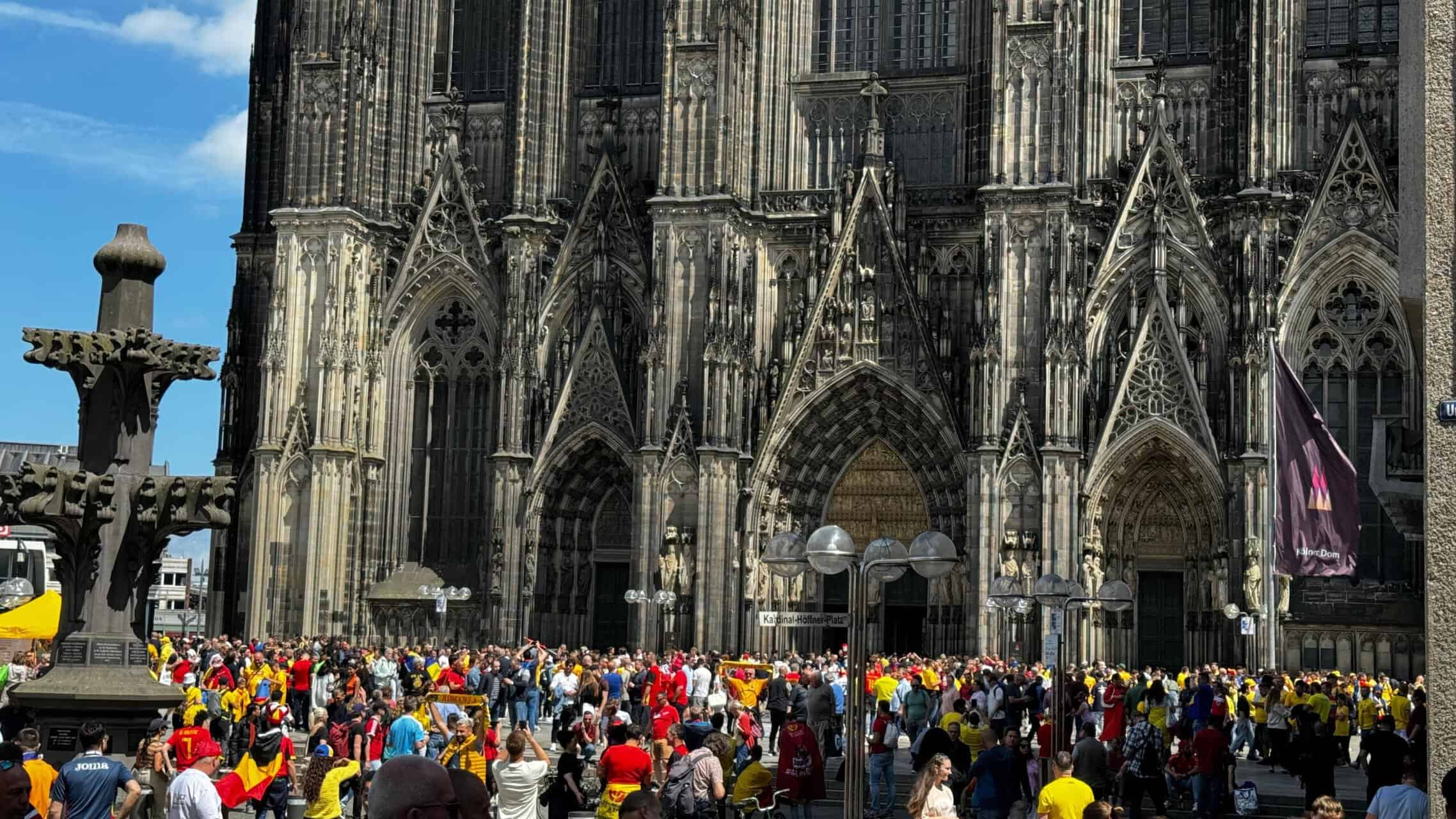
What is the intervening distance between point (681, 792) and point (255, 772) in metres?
4.62

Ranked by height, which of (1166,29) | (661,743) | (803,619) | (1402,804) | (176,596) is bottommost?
(176,596)

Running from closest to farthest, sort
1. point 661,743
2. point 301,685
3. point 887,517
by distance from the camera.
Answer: point 661,743 < point 301,685 < point 887,517

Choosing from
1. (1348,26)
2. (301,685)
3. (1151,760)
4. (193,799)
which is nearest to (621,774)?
(193,799)

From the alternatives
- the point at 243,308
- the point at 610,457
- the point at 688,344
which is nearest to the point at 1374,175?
the point at 688,344

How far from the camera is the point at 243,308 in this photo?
49.4 metres

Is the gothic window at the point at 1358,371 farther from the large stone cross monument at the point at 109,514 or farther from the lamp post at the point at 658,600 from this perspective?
the large stone cross monument at the point at 109,514

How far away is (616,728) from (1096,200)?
29.3 m

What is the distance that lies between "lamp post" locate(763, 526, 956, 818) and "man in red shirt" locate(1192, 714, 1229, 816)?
15.3ft

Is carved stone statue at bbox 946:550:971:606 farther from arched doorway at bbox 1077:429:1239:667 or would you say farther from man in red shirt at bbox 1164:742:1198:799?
man in red shirt at bbox 1164:742:1198:799

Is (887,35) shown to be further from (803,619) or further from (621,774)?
(621,774)

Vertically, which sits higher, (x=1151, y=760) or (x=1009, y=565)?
(x=1009, y=565)

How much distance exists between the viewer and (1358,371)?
41.2 meters

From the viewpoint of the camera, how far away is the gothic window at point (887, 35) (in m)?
45.8

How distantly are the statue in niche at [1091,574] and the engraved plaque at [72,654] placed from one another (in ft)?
90.4
